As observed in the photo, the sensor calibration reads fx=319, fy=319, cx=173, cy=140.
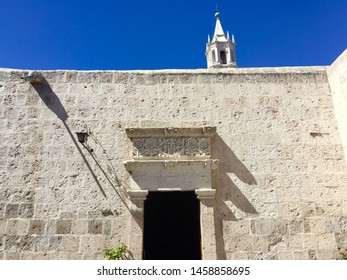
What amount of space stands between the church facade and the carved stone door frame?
14 mm

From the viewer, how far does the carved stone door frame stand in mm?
4137

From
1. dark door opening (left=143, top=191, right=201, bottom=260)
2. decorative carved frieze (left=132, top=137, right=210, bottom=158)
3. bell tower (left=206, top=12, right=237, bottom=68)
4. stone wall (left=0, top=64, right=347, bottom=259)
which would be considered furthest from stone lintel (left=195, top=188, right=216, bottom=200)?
bell tower (left=206, top=12, right=237, bottom=68)

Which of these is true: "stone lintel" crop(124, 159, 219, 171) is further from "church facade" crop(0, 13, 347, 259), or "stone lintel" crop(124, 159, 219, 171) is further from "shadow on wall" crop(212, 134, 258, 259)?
"shadow on wall" crop(212, 134, 258, 259)

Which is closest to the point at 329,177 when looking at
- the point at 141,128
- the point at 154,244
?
the point at 141,128

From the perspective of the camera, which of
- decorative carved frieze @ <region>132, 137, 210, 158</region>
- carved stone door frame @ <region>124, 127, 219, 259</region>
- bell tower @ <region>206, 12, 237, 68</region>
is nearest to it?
carved stone door frame @ <region>124, 127, 219, 259</region>

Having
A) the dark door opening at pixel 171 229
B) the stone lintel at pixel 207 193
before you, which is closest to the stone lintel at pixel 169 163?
the stone lintel at pixel 207 193

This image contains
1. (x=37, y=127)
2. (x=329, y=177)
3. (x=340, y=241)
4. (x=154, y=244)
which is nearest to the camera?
(x=340, y=241)

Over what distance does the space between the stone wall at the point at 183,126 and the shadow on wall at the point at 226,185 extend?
1cm

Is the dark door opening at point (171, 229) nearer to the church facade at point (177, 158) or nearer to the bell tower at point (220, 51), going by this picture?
the church facade at point (177, 158)

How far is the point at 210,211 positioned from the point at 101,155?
5.59ft

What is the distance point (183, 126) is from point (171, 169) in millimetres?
684

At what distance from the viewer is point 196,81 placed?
4.95 metres

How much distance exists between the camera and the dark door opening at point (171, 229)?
6.60 metres

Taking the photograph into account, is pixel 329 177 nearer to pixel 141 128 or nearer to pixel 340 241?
pixel 340 241
